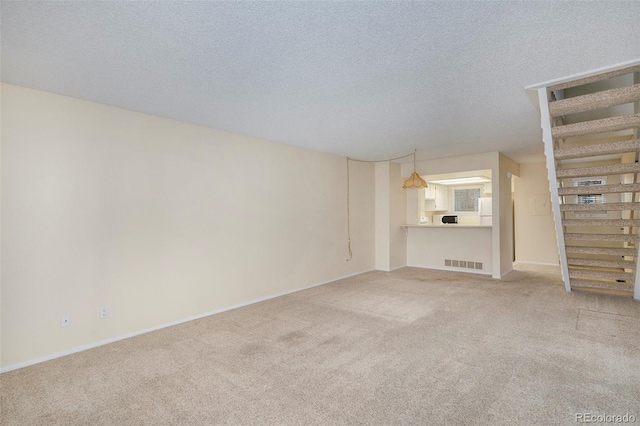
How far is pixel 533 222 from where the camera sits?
8023 millimetres

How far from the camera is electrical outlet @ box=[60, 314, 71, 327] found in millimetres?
3152

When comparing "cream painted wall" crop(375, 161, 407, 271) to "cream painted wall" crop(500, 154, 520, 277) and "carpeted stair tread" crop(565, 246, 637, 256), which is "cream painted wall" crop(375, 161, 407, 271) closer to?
"cream painted wall" crop(500, 154, 520, 277)

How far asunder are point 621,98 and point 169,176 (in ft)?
15.4

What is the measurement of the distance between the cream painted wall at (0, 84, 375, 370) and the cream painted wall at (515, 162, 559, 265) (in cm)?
597

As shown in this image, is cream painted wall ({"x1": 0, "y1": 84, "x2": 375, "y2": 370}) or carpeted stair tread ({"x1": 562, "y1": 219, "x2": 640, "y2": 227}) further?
carpeted stair tread ({"x1": 562, "y1": 219, "x2": 640, "y2": 227})

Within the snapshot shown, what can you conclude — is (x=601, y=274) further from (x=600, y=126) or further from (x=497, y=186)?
(x=600, y=126)

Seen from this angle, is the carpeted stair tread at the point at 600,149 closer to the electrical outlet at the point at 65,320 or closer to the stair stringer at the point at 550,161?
the stair stringer at the point at 550,161

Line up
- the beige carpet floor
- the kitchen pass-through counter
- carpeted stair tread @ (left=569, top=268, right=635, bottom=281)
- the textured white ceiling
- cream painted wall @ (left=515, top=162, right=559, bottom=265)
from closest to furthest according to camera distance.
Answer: the textured white ceiling → the beige carpet floor → carpeted stair tread @ (left=569, top=268, right=635, bottom=281) → the kitchen pass-through counter → cream painted wall @ (left=515, top=162, right=559, bottom=265)

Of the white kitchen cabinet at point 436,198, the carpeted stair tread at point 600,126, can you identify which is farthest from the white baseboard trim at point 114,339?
the white kitchen cabinet at point 436,198

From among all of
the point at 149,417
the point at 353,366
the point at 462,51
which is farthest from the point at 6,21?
the point at 353,366

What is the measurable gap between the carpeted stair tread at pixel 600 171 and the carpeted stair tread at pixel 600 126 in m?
0.49

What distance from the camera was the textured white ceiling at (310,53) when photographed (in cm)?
195

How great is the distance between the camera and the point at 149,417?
83.4 inches

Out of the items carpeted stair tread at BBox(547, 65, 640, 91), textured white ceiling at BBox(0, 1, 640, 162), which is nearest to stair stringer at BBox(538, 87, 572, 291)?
carpeted stair tread at BBox(547, 65, 640, 91)
